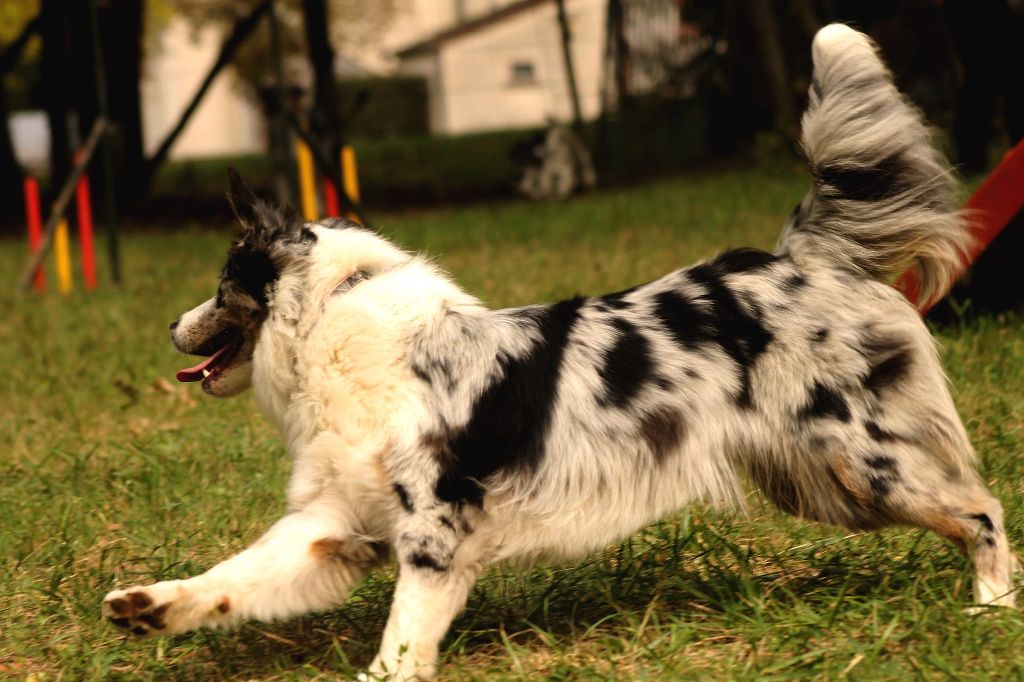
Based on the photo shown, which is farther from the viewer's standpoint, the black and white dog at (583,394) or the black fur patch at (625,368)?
the black fur patch at (625,368)

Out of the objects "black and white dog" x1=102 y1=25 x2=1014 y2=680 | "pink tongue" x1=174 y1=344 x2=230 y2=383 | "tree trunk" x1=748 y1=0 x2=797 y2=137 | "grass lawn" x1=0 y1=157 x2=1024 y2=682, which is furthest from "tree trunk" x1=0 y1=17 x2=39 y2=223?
"black and white dog" x1=102 y1=25 x2=1014 y2=680

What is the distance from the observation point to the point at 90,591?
4348 millimetres

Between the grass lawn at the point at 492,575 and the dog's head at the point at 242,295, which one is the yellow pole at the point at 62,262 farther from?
the dog's head at the point at 242,295

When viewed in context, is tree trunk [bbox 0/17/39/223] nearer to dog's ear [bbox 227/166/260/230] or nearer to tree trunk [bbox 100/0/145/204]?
tree trunk [bbox 100/0/145/204]

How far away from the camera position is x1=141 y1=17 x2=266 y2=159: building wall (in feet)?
172

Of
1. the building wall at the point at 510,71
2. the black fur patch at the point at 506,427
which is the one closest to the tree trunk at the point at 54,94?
the building wall at the point at 510,71

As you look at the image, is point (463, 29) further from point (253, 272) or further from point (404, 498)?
point (404, 498)

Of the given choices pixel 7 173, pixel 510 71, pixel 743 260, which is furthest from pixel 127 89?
pixel 510 71

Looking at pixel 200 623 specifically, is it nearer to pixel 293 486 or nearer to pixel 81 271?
pixel 293 486

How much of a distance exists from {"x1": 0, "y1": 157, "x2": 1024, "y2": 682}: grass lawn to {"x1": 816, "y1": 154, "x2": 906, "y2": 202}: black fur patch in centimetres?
115

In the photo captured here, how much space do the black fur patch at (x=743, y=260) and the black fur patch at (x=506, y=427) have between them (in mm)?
585

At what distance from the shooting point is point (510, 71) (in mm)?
39031

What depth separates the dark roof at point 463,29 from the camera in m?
47.2

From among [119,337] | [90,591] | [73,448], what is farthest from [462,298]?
[119,337]
